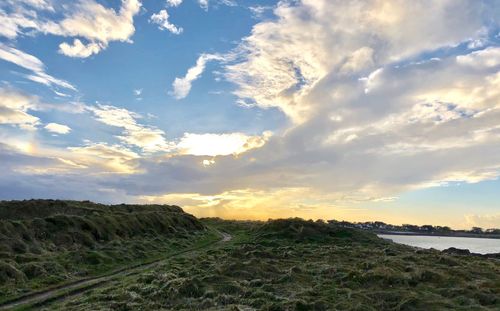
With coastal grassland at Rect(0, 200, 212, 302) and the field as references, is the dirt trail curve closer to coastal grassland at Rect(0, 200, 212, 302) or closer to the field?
the field

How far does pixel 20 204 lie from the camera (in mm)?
64812

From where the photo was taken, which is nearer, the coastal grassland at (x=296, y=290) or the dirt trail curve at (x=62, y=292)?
the coastal grassland at (x=296, y=290)

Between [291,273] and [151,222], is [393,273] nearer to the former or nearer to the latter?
[291,273]

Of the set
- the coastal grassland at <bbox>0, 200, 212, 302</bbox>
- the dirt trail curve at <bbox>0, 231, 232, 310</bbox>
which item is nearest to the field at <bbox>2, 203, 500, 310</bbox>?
the coastal grassland at <bbox>0, 200, 212, 302</bbox>

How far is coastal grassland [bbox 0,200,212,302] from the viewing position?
3020cm

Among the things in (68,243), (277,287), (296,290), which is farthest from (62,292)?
(68,243)

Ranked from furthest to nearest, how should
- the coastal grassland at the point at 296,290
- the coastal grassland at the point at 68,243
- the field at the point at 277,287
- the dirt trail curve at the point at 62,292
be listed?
the coastal grassland at the point at 68,243
the dirt trail curve at the point at 62,292
the field at the point at 277,287
the coastal grassland at the point at 296,290

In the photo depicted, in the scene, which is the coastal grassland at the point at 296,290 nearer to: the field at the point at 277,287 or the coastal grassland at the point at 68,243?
the field at the point at 277,287

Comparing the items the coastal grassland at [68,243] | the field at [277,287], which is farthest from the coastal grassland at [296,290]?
the coastal grassland at [68,243]

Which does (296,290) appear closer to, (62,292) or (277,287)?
(277,287)

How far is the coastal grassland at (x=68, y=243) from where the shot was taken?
30.2 metres

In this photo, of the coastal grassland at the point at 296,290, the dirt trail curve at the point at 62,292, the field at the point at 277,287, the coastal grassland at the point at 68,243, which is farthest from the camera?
the coastal grassland at the point at 68,243

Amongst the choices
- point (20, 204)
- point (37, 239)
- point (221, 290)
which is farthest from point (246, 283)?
point (20, 204)

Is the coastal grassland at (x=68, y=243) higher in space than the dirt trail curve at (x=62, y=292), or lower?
higher
